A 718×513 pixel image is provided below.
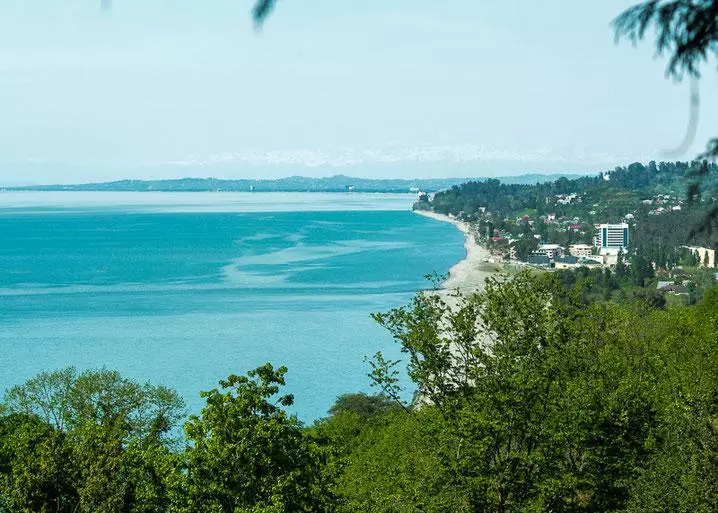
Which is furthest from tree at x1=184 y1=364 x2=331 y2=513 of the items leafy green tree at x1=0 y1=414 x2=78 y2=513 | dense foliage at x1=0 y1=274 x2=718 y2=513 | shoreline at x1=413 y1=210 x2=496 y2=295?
shoreline at x1=413 y1=210 x2=496 y2=295

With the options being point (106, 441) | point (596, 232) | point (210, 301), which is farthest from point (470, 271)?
point (106, 441)

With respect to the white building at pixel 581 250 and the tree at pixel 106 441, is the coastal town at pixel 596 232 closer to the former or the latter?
the white building at pixel 581 250

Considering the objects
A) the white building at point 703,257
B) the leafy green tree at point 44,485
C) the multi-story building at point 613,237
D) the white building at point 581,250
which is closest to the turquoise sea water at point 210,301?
the white building at point 581,250

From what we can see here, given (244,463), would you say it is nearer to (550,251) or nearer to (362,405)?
(362,405)

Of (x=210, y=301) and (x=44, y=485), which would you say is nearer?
(x=44, y=485)

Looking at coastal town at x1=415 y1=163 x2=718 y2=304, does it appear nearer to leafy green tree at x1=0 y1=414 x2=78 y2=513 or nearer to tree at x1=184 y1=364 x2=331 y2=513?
tree at x1=184 y1=364 x2=331 y2=513

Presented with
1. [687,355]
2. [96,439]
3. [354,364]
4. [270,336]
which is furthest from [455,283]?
[96,439]
